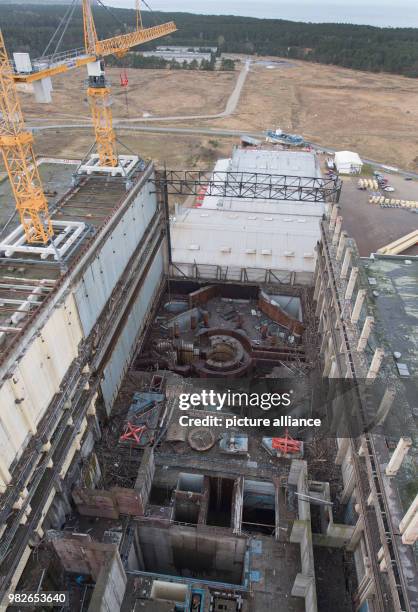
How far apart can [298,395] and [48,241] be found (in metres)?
24.1

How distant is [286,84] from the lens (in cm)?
16962

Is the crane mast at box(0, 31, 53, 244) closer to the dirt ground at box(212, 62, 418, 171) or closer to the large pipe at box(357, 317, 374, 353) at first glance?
the large pipe at box(357, 317, 374, 353)

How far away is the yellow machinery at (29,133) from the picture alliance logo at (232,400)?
669 inches

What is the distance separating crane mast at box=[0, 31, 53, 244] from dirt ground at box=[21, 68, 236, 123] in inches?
3986

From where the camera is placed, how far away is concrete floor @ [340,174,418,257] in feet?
228

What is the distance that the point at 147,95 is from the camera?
498ft

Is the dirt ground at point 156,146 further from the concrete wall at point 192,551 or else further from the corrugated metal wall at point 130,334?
the concrete wall at point 192,551

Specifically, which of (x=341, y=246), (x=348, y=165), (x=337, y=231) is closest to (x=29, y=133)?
(x=341, y=246)

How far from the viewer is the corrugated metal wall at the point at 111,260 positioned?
2944 cm

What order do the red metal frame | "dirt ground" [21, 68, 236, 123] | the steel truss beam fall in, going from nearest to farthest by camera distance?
1. the red metal frame
2. the steel truss beam
3. "dirt ground" [21, 68, 236, 123]

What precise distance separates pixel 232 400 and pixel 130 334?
11345mm

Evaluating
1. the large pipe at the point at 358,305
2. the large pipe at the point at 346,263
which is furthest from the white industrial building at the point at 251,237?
the large pipe at the point at 358,305

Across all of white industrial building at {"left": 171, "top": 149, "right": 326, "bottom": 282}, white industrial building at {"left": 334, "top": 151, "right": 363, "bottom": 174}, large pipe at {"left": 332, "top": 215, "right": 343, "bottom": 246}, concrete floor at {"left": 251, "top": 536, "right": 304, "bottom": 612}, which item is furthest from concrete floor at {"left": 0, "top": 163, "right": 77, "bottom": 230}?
concrete floor at {"left": 251, "top": 536, "right": 304, "bottom": 612}

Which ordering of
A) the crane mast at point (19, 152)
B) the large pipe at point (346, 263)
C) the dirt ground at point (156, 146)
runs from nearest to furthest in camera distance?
1. the crane mast at point (19, 152)
2. the large pipe at point (346, 263)
3. the dirt ground at point (156, 146)
